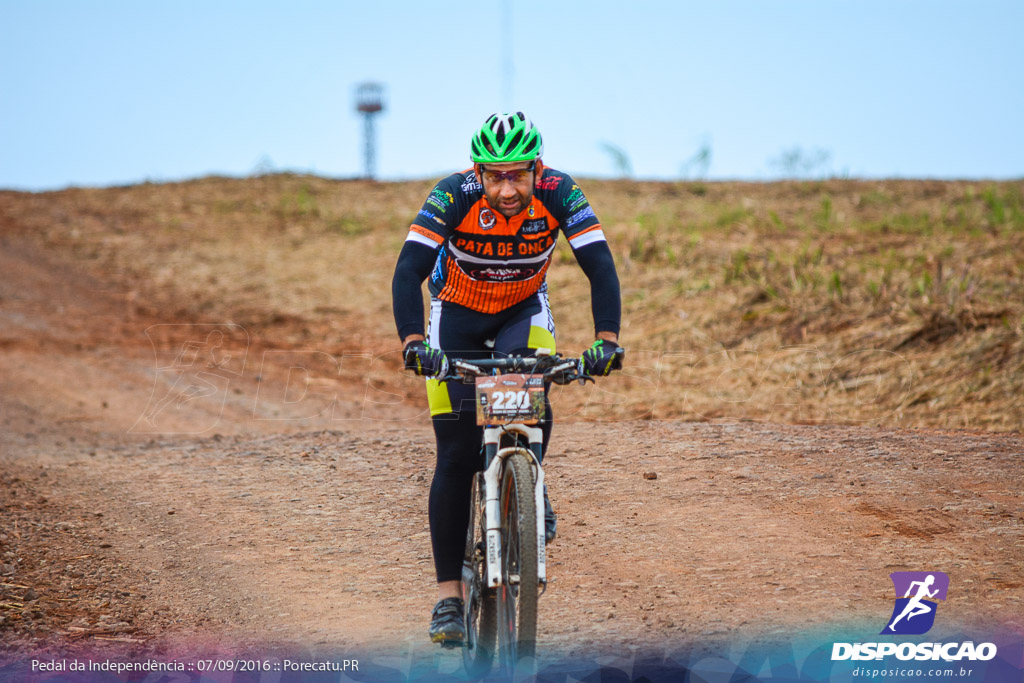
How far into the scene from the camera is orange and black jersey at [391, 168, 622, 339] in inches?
170

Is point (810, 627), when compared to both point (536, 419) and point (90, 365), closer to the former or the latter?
point (536, 419)

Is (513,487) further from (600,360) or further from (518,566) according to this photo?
(600,360)

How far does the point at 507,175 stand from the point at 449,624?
1977 mm

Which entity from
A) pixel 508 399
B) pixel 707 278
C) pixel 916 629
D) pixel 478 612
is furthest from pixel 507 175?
pixel 707 278

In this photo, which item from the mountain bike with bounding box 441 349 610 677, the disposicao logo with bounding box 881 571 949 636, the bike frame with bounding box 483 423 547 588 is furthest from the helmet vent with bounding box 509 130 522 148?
the disposicao logo with bounding box 881 571 949 636

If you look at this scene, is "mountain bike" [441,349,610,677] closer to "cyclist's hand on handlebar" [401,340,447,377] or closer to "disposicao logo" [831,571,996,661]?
"cyclist's hand on handlebar" [401,340,447,377]

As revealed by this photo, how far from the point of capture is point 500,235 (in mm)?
4445

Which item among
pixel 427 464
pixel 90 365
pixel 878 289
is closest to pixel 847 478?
pixel 427 464

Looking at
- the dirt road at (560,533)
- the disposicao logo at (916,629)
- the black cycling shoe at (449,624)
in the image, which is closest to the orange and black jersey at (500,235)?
the black cycling shoe at (449,624)

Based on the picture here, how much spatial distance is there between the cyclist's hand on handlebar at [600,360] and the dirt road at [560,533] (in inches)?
52.5

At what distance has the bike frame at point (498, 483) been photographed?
376 cm

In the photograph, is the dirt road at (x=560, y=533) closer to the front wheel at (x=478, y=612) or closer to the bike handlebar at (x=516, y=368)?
the front wheel at (x=478, y=612)

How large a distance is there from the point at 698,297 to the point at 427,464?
20.9 ft

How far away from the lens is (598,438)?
26.4 feet
